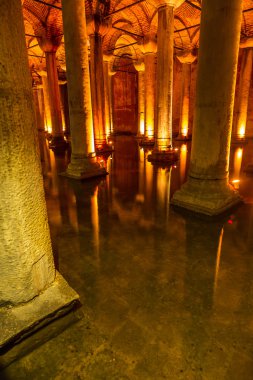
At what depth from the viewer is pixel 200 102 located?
424 centimetres

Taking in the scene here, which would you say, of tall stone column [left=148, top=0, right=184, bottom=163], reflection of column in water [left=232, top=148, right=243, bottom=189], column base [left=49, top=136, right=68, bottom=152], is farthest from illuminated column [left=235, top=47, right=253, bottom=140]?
column base [left=49, top=136, right=68, bottom=152]

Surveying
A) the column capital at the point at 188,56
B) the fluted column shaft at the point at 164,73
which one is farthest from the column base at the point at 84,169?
the column capital at the point at 188,56

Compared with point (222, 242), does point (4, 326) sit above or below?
above

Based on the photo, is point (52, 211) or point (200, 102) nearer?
point (200, 102)

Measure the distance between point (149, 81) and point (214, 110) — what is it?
29.8 ft

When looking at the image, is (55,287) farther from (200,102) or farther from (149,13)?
(149,13)

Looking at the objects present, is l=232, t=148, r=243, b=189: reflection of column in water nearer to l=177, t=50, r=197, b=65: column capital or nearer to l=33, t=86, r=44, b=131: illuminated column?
l=177, t=50, r=197, b=65: column capital

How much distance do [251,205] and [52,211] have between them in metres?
3.85

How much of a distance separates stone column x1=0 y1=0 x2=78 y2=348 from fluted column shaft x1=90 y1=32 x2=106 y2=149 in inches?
352

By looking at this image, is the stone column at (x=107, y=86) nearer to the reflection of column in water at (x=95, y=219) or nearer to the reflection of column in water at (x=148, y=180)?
the reflection of column in water at (x=148, y=180)

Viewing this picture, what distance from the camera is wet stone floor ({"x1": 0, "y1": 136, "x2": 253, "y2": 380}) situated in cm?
170

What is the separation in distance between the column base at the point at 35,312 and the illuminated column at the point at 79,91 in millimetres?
4779

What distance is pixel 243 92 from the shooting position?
517 inches

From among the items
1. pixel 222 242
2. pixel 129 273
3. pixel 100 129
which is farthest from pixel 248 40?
pixel 129 273
